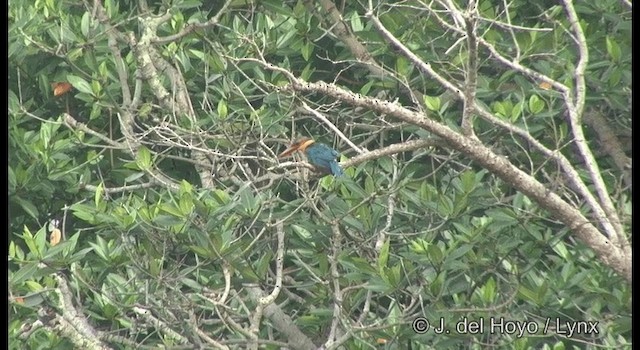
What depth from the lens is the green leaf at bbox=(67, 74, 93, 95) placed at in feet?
18.0

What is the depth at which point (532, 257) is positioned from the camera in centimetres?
491

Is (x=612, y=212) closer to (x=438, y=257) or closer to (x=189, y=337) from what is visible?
(x=438, y=257)

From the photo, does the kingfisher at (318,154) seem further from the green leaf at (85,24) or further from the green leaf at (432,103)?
the green leaf at (85,24)

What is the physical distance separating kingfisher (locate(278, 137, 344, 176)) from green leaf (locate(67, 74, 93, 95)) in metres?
1.04

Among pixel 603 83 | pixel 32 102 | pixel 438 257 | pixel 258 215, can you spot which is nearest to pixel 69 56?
pixel 32 102

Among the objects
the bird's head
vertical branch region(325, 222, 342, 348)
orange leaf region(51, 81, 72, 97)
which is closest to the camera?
vertical branch region(325, 222, 342, 348)

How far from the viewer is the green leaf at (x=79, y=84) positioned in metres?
5.50

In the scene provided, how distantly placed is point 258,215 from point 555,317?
4.30 ft

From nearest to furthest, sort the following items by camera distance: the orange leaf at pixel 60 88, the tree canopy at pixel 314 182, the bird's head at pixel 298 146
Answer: the tree canopy at pixel 314 182
the bird's head at pixel 298 146
the orange leaf at pixel 60 88

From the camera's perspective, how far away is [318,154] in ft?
16.6

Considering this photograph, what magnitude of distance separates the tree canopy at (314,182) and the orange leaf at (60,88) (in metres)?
0.01

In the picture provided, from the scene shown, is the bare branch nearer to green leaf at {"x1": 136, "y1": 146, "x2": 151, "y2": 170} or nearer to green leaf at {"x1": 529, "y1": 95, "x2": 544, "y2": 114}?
green leaf at {"x1": 136, "y1": 146, "x2": 151, "y2": 170}

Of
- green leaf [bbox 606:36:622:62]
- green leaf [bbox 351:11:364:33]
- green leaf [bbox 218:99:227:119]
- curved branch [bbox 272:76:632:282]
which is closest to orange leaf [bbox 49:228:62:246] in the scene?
green leaf [bbox 218:99:227:119]

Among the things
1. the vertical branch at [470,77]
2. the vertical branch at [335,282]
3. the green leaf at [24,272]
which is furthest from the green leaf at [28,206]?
the vertical branch at [470,77]
